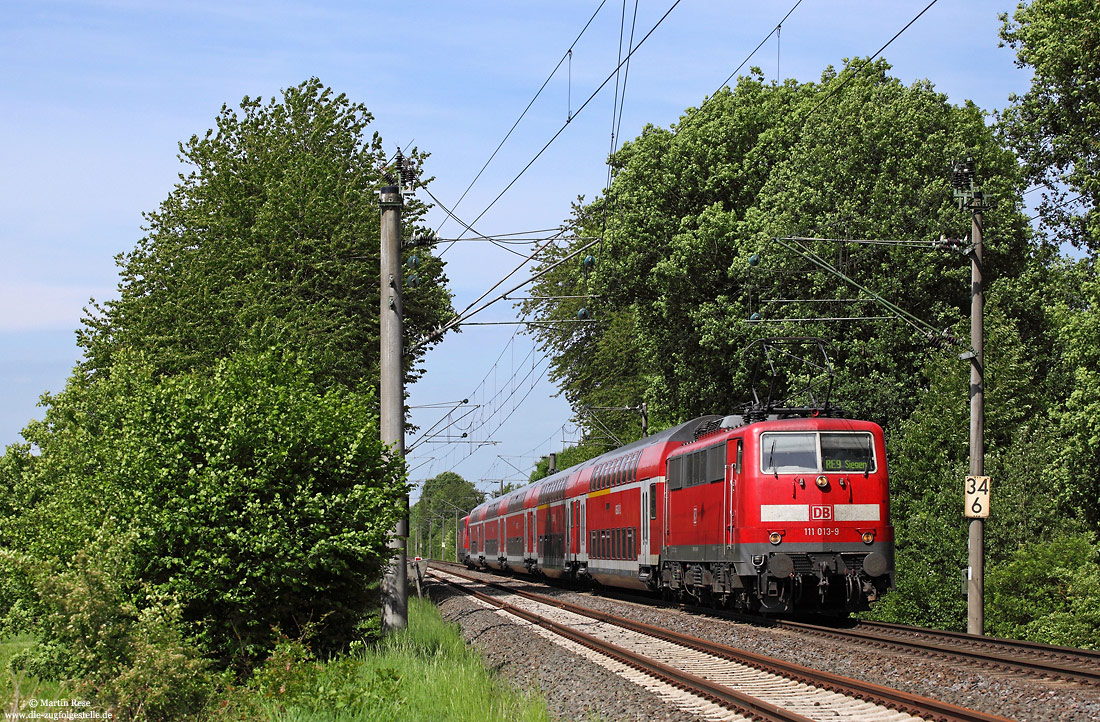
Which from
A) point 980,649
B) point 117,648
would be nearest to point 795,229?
point 980,649

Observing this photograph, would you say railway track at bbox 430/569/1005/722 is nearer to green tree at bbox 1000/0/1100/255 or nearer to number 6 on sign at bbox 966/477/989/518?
number 6 on sign at bbox 966/477/989/518

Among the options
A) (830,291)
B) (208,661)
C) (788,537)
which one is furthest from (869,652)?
(830,291)

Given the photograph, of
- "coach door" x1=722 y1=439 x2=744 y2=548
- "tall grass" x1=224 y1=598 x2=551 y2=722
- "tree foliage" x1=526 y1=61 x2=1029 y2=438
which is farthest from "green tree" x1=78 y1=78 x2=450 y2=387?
"tall grass" x1=224 y1=598 x2=551 y2=722

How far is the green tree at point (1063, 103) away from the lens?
24703 millimetres

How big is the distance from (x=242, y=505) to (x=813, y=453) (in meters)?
10.3

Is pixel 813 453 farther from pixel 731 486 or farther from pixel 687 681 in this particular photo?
pixel 687 681

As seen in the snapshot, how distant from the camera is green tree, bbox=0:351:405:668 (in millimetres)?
13008

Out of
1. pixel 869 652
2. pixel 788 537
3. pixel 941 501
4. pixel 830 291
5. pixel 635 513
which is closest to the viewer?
pixel 869 652

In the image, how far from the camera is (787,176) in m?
35.3

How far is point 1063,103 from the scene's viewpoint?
84.7ft

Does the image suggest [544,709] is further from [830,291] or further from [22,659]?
[830,291]

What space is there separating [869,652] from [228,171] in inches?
982

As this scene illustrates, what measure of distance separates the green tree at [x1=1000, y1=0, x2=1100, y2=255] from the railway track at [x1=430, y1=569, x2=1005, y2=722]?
40.0 feet

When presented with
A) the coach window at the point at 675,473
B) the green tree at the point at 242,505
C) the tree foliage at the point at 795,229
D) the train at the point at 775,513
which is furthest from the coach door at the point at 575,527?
the green tree at the point at 242,505
